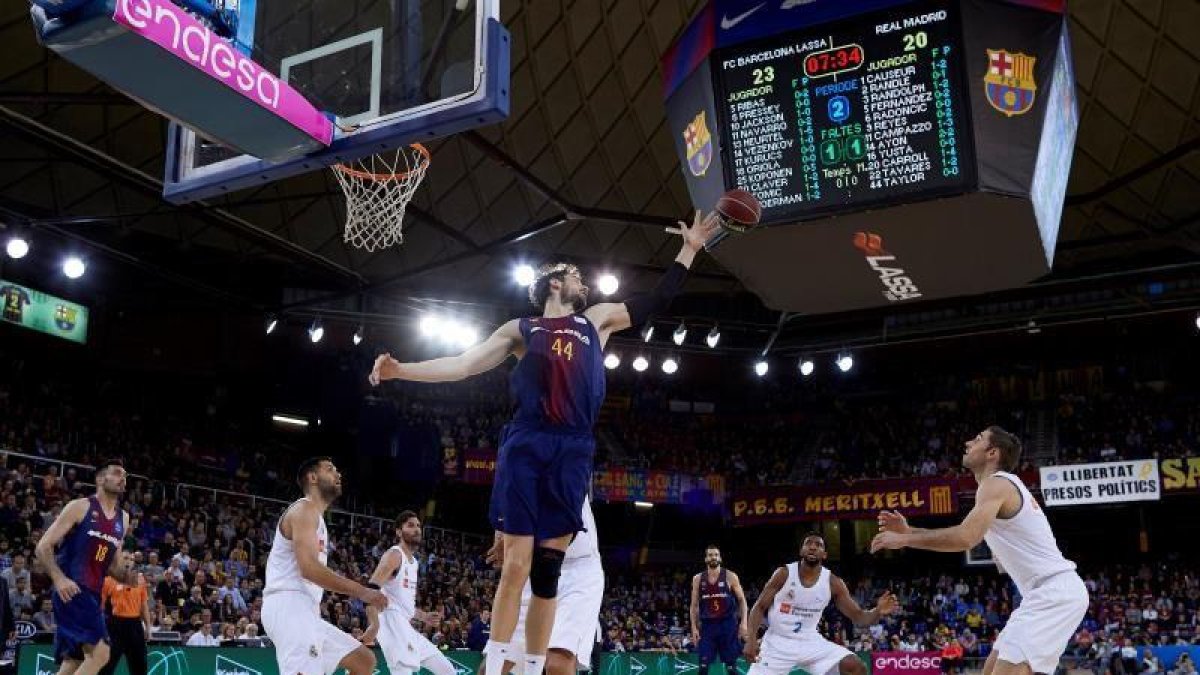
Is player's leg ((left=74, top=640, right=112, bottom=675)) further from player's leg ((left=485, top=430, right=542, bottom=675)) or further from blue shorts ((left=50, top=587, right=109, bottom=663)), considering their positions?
player's leg ((left=485, top=430, right=542, bottom=675))

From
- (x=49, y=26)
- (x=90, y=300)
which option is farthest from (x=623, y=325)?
(x=90, y=300)

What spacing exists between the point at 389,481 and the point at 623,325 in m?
29.1

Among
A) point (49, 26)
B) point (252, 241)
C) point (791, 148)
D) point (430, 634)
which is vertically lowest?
point (430, 634)

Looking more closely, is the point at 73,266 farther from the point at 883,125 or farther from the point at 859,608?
the point at 859,608

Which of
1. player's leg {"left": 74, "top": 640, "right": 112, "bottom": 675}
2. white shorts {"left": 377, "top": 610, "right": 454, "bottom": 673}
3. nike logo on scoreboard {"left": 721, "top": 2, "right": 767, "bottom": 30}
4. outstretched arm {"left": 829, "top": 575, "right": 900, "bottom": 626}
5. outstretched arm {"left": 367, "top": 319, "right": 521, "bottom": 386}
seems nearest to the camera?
outstretched arm {"left": 367, "top": 319, "right": 521, "bottom": 386}

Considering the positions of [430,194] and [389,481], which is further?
[389,481]

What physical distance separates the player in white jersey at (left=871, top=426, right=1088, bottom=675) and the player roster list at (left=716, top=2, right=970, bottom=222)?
16.4 feet

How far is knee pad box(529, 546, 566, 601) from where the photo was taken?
18.5ft

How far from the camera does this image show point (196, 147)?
897 cm

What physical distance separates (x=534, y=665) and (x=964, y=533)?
2.77 metres

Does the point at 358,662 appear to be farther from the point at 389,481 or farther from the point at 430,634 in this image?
the point at 389,481

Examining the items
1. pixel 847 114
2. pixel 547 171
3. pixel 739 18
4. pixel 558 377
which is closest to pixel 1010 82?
pixel 847 114

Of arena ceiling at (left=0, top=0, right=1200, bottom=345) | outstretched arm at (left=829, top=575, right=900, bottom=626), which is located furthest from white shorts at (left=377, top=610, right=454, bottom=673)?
arena ceiling at (left=0, top=0, right=1200, bottom=345)

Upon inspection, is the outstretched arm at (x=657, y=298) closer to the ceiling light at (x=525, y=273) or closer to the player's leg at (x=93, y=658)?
the player's leg at (x=93, y=658)
